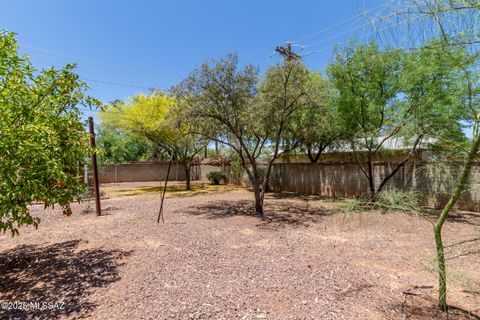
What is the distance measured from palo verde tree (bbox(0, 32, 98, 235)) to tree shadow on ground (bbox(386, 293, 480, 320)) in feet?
13.2

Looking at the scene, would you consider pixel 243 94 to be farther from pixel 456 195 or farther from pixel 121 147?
pixel 121 147

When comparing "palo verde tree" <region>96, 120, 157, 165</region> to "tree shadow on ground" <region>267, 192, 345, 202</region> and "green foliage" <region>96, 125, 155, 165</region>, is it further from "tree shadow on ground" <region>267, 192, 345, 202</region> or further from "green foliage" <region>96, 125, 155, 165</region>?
"tree shadow on ground" <region>267, 192, 345, 202</region>

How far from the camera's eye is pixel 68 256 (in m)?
4.11

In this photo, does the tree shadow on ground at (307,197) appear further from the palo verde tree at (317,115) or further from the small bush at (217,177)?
the small bush at (217,177)

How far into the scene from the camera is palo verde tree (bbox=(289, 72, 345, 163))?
7016mm

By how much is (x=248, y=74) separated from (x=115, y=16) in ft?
21.7

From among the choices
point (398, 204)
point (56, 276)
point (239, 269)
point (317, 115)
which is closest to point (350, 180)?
point (317, 115)

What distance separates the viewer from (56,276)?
343 cm

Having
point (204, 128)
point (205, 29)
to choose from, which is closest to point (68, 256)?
point (204, 128)

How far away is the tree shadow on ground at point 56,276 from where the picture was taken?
2.66m

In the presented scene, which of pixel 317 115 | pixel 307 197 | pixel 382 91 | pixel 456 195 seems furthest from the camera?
pixel 307 197

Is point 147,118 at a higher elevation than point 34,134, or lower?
higher

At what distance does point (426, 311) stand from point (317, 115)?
6117mm

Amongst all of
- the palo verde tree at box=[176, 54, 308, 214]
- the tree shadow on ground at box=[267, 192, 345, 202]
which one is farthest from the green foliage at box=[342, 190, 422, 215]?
the tree shadow on ground at box=[267, 192, 345, 202]
